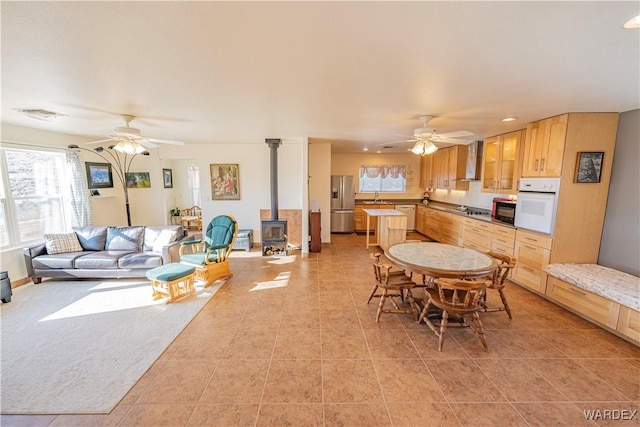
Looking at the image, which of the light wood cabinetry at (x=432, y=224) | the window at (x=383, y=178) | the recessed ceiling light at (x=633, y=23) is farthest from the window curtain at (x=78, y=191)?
the light wood cabinetry at (x=432, y=224)

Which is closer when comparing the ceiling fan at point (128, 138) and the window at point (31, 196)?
the ceiling fan at point (128, 138)

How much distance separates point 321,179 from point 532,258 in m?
4.34

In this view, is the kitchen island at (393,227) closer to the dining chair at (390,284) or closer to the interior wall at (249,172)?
the interior wall at (249,172)

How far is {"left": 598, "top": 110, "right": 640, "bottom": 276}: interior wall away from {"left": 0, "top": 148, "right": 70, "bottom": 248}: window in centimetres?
852

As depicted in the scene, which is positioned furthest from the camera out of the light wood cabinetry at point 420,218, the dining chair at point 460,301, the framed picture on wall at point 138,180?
the light wood cabinetry at point 420,218

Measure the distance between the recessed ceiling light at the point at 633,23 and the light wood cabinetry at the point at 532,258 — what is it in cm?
278

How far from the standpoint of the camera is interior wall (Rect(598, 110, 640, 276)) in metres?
3.00

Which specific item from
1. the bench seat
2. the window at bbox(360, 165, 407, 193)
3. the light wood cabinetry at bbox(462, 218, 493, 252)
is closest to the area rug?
the bench seat

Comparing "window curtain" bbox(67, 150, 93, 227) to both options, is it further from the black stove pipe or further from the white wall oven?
the white wall oven

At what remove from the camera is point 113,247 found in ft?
14.4

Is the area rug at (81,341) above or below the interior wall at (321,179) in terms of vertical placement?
below

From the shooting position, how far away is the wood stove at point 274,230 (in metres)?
5.61

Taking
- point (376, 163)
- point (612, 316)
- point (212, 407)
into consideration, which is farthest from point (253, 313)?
point (376, 163)

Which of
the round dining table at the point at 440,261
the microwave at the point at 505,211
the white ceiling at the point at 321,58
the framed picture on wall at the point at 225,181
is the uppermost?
the white ceiling at the point at 321,58
